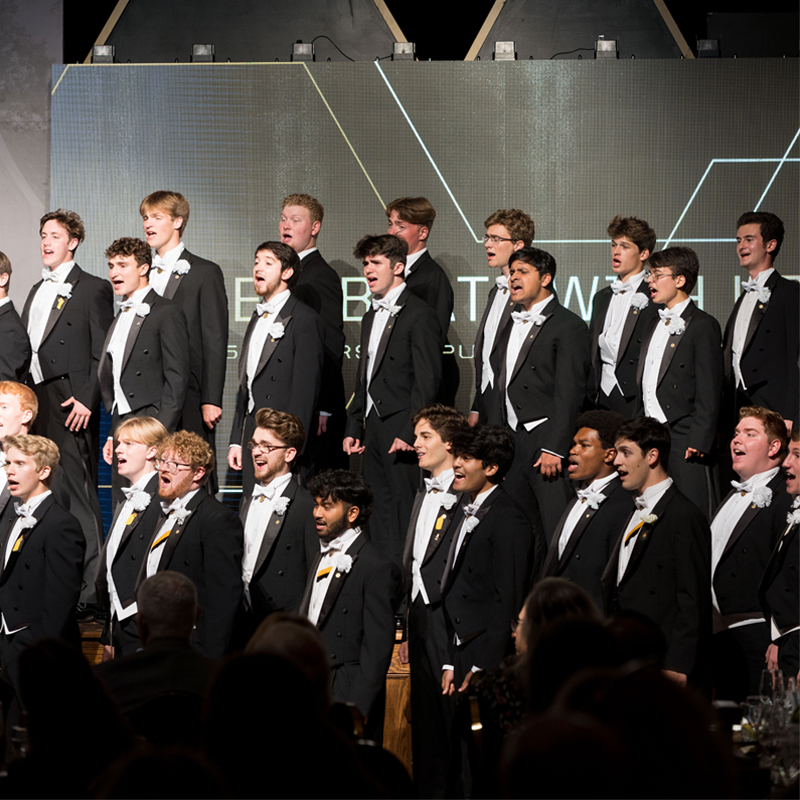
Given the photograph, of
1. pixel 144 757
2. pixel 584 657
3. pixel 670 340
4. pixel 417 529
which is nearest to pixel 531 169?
pixel 670 340

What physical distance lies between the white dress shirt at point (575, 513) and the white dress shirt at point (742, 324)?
1.40m

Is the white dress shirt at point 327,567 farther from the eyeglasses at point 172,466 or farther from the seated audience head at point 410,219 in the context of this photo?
the seated audience head at point 410,219

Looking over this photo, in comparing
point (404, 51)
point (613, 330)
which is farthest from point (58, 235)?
point (613, 330)

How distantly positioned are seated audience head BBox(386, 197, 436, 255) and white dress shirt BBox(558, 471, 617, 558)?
7.05 feet

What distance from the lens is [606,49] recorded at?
7.01 m

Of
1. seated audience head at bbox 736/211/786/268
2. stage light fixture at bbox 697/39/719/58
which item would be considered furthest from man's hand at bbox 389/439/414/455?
stage light fixture at bbox 697/39/719/58

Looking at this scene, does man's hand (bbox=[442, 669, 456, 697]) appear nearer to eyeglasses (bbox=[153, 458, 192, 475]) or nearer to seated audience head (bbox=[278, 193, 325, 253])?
eyeglasses (bbox=[153, 458, 192, 475])

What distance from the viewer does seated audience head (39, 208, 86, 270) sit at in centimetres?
561

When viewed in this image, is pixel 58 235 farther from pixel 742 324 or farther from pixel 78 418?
pixel 742 324

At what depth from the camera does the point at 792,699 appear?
2.98m

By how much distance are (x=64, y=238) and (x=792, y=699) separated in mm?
4143

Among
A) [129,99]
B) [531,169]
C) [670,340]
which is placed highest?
[129,99]

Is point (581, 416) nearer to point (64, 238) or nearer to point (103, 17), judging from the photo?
point (64, 238)

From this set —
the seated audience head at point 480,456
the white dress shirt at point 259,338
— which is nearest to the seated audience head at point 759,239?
the seated audience head at point 480,456
